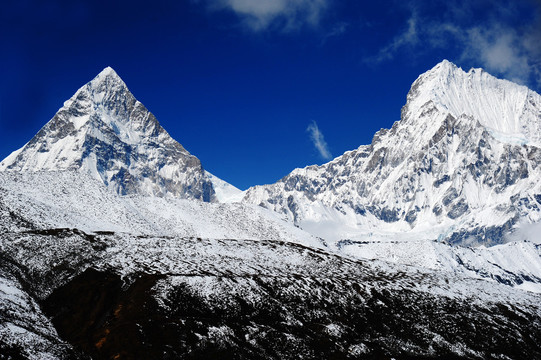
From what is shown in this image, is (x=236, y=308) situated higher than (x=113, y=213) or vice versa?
(x=113, y=213)

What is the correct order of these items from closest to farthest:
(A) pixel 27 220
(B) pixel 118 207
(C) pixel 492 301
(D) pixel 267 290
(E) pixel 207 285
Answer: (E) pixel 207 285 → (D) pixel 267 290 → (C) pixel 492 301 → (A) pixel 27 220 → (B) pixel 118 207

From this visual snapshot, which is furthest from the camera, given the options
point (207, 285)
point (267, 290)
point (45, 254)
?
point (45, 254)

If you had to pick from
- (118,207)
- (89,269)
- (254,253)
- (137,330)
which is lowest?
(137,330)

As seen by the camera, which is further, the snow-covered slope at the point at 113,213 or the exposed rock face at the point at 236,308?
the snow-covered slope at the point at 113,213

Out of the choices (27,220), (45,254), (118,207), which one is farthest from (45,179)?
(45,254)

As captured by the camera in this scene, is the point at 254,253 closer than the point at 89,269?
No

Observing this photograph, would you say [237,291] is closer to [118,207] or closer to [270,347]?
[270,347]

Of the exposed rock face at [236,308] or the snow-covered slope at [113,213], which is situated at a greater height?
the snow-covered slope at [113,213]

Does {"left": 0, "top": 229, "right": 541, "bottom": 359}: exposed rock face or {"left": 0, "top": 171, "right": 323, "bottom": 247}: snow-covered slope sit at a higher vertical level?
{"left": 0, "top": 171, "right": 323, "bottom": 247}: snow-covered slope

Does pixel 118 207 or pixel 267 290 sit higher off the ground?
pixel 118 207

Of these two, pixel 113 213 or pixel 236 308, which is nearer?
pixel 236 308

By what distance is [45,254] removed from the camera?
5169 cm

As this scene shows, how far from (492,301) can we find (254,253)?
31504 millimetres

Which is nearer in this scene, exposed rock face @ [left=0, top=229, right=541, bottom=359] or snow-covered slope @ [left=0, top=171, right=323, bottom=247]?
exposed rock face @ [left=0, top=229, right=541, bottom=359]
